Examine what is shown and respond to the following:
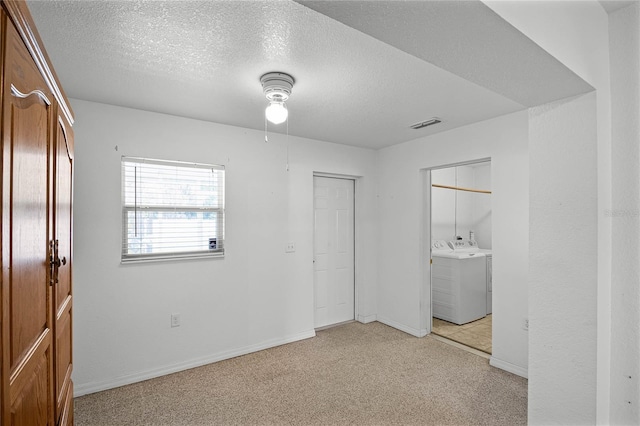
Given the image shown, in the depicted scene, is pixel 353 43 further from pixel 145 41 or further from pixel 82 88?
pixel 82 88

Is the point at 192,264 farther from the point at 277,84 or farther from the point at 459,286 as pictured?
the point at 459,286

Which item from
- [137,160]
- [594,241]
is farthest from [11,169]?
[137,160]

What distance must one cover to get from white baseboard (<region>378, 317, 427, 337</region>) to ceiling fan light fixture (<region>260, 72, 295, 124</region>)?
9.82 ft

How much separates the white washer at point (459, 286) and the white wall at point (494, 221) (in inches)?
20.7

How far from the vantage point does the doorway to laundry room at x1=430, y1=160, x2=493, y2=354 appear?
4.16 m

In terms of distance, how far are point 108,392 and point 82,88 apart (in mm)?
2419

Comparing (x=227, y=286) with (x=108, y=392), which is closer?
(x=108, y=392)

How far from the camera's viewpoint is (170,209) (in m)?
3.03

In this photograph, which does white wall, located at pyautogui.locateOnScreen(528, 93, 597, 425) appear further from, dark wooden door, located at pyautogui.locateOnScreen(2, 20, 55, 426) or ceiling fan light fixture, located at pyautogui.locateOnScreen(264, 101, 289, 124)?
dark wooden door, located at pyautogui.locateOnScreen(2, 20, 55, 426)

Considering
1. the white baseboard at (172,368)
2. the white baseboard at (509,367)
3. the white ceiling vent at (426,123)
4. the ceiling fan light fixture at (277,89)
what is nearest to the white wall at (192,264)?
the white baseboard at (172,368)

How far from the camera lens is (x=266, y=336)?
354 centimetres

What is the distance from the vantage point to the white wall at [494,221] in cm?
298

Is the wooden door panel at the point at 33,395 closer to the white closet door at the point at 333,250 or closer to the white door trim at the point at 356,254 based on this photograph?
the white closet door at the point at 333,250

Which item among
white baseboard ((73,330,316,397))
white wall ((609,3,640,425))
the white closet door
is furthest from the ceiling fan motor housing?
white baseboard ((73,330,316,397))
